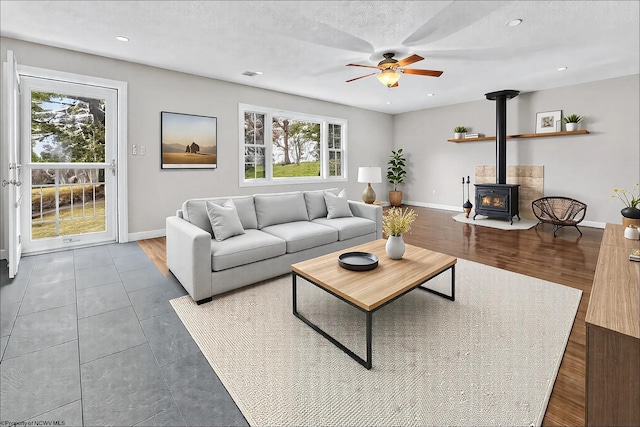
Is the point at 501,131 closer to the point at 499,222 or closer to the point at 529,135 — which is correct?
the point at 529,135

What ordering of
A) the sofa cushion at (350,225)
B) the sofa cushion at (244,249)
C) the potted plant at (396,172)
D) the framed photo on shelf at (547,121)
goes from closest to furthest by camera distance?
the sofa cushion at (244,249) → the sofa cushion at (350,225) → the framed photo on shelf at (547,121) → the potted plant at (396,172)

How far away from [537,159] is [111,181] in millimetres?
7666

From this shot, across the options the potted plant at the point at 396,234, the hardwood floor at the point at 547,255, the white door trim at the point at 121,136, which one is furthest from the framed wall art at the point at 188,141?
Result: the potted plant at the point at 396,234

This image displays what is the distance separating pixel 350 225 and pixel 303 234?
0.73 m

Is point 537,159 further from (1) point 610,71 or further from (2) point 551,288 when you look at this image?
(2) point 551,288

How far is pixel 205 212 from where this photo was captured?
3.18 m

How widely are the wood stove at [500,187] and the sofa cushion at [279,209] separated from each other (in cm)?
429

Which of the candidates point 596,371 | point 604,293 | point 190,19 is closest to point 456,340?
point 604,293

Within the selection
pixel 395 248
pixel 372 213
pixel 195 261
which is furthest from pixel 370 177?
pixel 195 261

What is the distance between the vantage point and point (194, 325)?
2.24 meters

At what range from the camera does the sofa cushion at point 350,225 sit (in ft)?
12.1

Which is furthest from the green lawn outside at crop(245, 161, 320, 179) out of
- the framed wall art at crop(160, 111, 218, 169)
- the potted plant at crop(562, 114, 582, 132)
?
the potted plant at crop(562, 114, 582, 132)

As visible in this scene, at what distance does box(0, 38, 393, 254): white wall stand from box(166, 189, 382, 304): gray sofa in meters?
1.76

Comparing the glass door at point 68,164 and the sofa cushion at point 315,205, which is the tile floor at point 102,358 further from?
the sofa cushion at point 315,205
